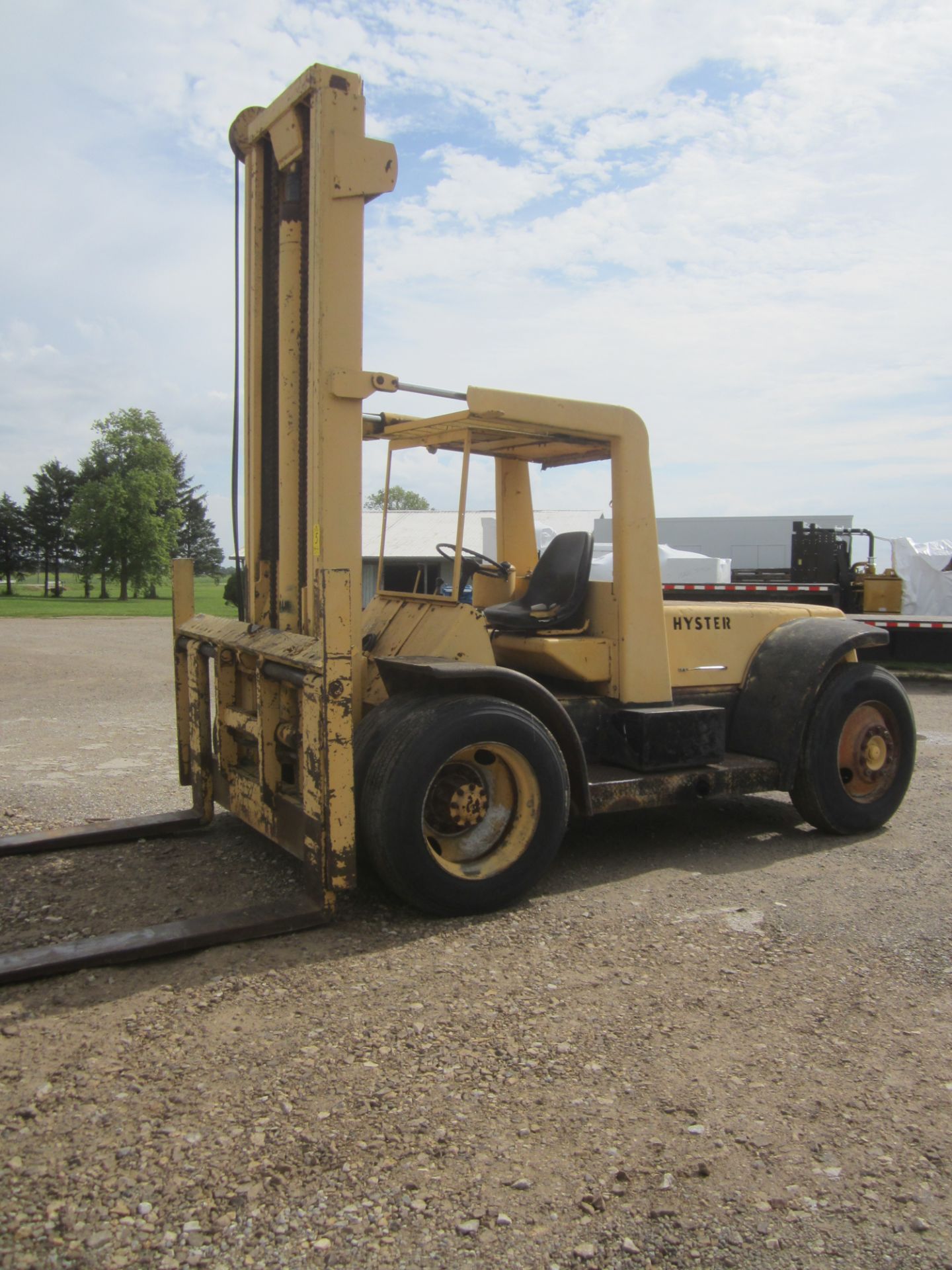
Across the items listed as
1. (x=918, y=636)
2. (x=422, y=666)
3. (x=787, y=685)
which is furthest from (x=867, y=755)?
(x=918, y=636)

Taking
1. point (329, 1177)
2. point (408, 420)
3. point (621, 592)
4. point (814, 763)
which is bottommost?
point (329, 1177)

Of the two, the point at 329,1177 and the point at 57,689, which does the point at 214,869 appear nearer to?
the point at 329,1177

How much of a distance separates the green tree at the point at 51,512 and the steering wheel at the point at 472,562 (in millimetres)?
64312

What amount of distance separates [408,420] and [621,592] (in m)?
1.53

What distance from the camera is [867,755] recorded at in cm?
648

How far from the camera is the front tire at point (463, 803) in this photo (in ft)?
Result: 14.4

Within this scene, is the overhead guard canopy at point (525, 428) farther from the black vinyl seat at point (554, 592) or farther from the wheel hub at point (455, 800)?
the wheel hub at point (455, 800)

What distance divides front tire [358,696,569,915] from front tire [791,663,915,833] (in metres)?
2.11

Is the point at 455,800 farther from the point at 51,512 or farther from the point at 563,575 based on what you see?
the point at 51,512

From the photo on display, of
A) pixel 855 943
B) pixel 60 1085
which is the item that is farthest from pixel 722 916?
pixel 60 1085

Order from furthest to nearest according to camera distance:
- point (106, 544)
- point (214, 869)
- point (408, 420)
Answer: point (106, 544) < point (408, 420) < point (214, 869)

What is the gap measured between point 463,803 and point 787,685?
8.33ft

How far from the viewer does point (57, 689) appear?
41.3 feet

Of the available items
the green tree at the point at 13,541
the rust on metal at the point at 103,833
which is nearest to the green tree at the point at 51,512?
the green tree at the point at 13,541
